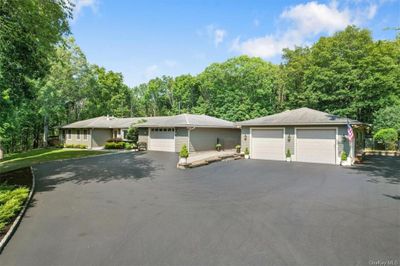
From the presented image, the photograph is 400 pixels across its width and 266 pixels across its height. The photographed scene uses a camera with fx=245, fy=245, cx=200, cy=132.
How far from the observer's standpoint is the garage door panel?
73.9 ft

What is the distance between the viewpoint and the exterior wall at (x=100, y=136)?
28.1 m

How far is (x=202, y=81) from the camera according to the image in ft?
A: 144

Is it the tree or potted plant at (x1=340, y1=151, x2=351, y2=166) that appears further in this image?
the tree

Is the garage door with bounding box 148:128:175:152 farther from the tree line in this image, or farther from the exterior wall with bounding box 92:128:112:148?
the tree line

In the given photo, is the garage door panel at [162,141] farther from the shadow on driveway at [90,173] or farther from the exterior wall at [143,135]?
the shadow on driveway at [90,173]

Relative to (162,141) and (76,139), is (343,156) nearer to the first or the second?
(162,141)

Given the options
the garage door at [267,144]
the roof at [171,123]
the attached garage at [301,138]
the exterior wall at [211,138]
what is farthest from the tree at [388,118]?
the roof at [171,123]

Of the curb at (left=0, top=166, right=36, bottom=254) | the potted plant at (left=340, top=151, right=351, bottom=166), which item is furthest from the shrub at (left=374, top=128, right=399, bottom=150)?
the curb at (left=0, top=166, right=36, bottom=254)

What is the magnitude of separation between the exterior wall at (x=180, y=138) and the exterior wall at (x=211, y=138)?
1.49ft

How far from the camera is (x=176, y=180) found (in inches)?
436

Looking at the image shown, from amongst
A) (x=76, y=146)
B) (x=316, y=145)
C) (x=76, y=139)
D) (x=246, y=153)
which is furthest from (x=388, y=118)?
(x=76, y=139)

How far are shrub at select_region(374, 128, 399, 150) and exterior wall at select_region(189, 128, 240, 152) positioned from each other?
43.1ft

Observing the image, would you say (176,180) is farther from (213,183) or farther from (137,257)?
(137,257)

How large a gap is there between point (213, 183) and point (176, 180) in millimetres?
1747
